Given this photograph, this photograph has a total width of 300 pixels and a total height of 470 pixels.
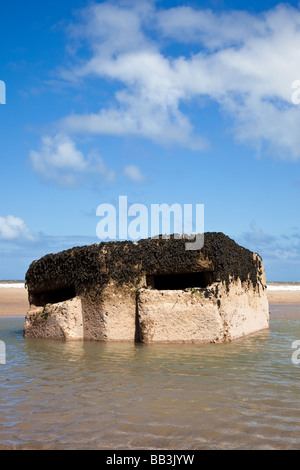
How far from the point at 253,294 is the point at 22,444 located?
826cm

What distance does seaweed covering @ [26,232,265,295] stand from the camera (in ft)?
28.1

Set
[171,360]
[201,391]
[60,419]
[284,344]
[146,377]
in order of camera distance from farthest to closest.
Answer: [284,344] < [171,360] < [146,377] < [201,391] < [60,419]

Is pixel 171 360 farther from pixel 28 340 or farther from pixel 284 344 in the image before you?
pixel 28 340

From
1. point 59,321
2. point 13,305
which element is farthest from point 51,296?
point 13,305

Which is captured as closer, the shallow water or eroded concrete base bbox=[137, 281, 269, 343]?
the shallow water

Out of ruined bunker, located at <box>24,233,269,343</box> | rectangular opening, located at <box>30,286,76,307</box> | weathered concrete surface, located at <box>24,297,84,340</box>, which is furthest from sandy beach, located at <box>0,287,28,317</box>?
ruined bunker, located at <box>24,233,269,343</box>

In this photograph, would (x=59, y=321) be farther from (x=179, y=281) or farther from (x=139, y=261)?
(x=179, y=281)

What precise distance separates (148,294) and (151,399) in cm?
390

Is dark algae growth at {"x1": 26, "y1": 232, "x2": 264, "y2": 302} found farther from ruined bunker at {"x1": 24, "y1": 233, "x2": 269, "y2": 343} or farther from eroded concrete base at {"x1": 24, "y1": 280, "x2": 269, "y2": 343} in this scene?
eroded concrete base at {"x1": 24, "y1": 280, "x2": 269, "y2": 343}

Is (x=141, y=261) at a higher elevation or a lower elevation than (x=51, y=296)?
higher

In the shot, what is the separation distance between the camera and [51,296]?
11.5 m

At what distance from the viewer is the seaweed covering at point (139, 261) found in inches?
337

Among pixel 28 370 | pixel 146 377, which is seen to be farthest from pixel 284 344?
pixel 28 370
